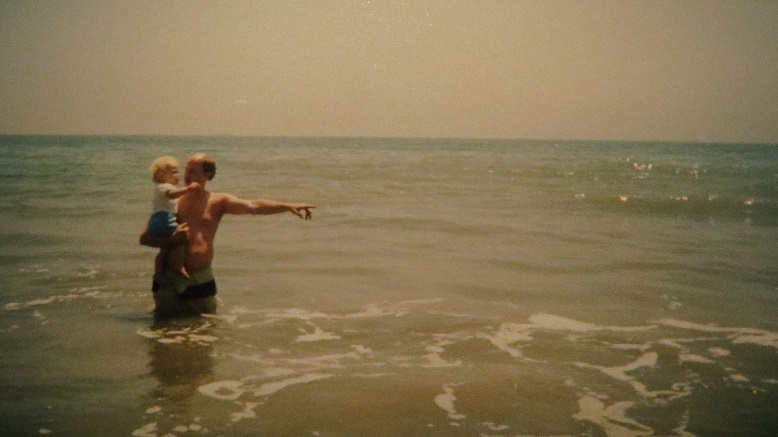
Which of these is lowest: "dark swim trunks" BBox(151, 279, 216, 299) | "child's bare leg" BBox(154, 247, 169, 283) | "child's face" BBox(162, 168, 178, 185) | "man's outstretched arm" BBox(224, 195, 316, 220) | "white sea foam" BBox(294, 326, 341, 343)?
"white sea foam" BBox(294, 326, 341, 343)

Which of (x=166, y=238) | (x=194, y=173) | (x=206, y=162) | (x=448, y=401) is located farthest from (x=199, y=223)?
(x=448, y=401)

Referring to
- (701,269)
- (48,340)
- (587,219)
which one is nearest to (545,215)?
(587,219)

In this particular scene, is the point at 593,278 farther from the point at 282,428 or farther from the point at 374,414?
the point at 282,428

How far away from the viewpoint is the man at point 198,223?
5.19m

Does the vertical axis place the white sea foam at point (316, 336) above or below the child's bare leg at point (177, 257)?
below

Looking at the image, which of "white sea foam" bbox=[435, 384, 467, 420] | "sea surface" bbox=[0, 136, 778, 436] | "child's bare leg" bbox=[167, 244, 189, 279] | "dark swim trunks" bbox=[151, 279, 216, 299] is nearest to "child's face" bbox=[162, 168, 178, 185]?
"child's bare leg" bbox=[167, 244, 189, 279]

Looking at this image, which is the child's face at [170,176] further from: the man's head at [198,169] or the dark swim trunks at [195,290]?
the dark swim trunks at [195,290]

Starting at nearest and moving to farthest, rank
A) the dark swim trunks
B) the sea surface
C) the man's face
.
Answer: the sea surface
the man's face
the dark swim trunks

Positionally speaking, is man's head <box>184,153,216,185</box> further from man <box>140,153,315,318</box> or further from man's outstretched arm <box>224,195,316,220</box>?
man's outstretched arm <box>224,195,316,220</box>

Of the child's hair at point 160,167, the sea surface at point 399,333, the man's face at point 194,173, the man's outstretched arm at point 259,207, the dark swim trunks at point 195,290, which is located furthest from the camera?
the dark swim trunks at point 195,290

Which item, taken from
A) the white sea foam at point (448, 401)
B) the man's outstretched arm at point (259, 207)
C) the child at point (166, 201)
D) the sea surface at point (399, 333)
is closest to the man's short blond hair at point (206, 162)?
the child at point (166, 201)

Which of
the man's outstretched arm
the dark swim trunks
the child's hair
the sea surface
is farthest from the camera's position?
the dark swim trunks

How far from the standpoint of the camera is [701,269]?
27.3 feet

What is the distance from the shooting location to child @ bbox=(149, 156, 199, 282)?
16.3 feet
